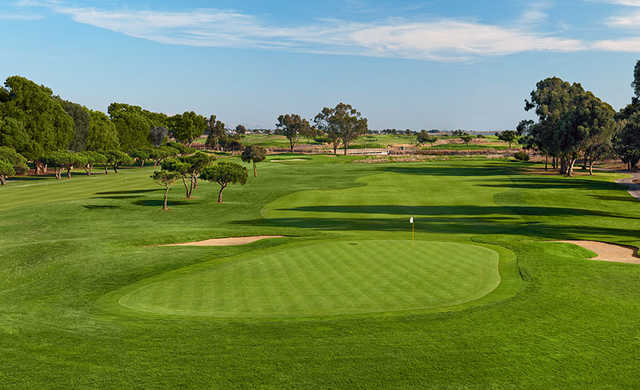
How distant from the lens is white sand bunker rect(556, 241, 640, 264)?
2253cm

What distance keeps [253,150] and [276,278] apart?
61.4 metres

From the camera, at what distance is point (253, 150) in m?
76.6

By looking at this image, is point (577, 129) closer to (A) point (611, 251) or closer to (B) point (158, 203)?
(A) point (611, 251)

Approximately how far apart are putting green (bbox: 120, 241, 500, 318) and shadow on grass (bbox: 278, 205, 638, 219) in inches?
876

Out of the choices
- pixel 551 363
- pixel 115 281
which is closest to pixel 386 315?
pixel 551 363

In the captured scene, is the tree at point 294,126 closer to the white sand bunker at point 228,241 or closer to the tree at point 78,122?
the tree at point 78,122

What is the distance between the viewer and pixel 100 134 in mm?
112062

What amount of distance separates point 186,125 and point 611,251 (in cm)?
16494

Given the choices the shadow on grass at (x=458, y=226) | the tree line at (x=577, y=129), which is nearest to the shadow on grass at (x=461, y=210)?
the shadow on grass at (x=458, y=226)

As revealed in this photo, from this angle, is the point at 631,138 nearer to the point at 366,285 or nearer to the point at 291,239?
the point at 291,239

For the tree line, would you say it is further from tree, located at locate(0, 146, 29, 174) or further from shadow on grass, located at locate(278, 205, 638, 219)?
tree, located at locate(0, 146, 29, 174)

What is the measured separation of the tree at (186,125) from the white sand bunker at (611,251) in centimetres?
16164

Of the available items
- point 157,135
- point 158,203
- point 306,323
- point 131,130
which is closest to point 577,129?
point 158,203

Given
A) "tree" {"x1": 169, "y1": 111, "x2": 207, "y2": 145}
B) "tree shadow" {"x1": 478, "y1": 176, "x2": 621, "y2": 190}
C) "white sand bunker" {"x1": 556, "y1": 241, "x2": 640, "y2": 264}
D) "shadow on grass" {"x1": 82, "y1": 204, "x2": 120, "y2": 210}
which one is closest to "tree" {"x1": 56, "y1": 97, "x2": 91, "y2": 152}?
"tree" {"x1": 169, "y1": 111, "x2": 207, "y2": 145}
